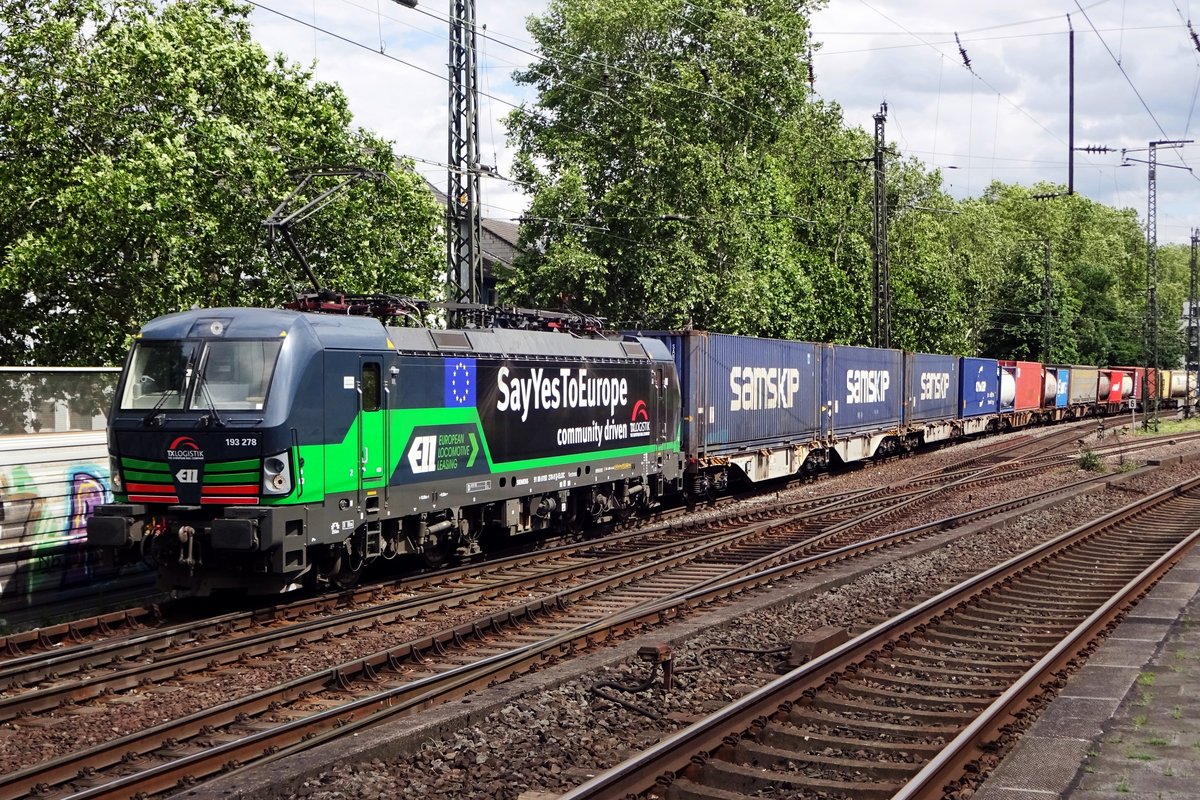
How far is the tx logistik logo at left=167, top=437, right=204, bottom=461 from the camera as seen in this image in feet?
39.8

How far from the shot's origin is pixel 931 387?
38.7 metres

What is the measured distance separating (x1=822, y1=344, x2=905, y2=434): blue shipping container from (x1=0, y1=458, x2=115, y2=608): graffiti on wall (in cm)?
1933

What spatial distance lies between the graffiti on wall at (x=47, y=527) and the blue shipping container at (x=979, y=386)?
33.7m

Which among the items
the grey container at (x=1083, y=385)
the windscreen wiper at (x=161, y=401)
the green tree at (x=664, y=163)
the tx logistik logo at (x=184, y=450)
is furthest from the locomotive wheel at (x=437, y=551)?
the grey container at (x=1083, y=385)

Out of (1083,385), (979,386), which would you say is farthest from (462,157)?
(1083,385)

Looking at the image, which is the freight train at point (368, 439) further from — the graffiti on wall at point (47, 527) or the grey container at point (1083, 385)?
the grey container at point (1083, 385)

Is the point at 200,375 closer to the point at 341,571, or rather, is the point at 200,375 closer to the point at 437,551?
the point at 341,571

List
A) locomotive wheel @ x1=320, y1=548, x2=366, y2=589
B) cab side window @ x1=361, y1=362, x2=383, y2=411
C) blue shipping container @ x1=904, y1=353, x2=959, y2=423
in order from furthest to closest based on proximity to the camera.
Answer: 1. blue shipping container @ x1=904, y1=353, x2=959, y2=423
2. locomotive wheel @ x1=320, y1=548, x2=366, y2=589
3. cab side window @ x1=361, y1=362, x2=383, y2=411

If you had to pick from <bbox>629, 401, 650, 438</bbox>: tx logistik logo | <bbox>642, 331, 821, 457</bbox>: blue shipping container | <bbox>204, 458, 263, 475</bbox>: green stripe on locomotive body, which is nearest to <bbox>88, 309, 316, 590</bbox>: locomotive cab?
<bbox>204, 458, 263, 475</bbox>: green stripe on locomotive body

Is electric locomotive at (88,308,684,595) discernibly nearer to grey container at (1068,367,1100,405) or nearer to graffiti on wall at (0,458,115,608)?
graffiti on wall at (0,458,115,608)

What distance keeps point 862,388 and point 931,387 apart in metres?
7.97

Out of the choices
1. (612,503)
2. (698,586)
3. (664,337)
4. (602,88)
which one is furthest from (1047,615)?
(602,88)

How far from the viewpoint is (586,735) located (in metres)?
8.29

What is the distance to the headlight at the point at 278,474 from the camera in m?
11.9
